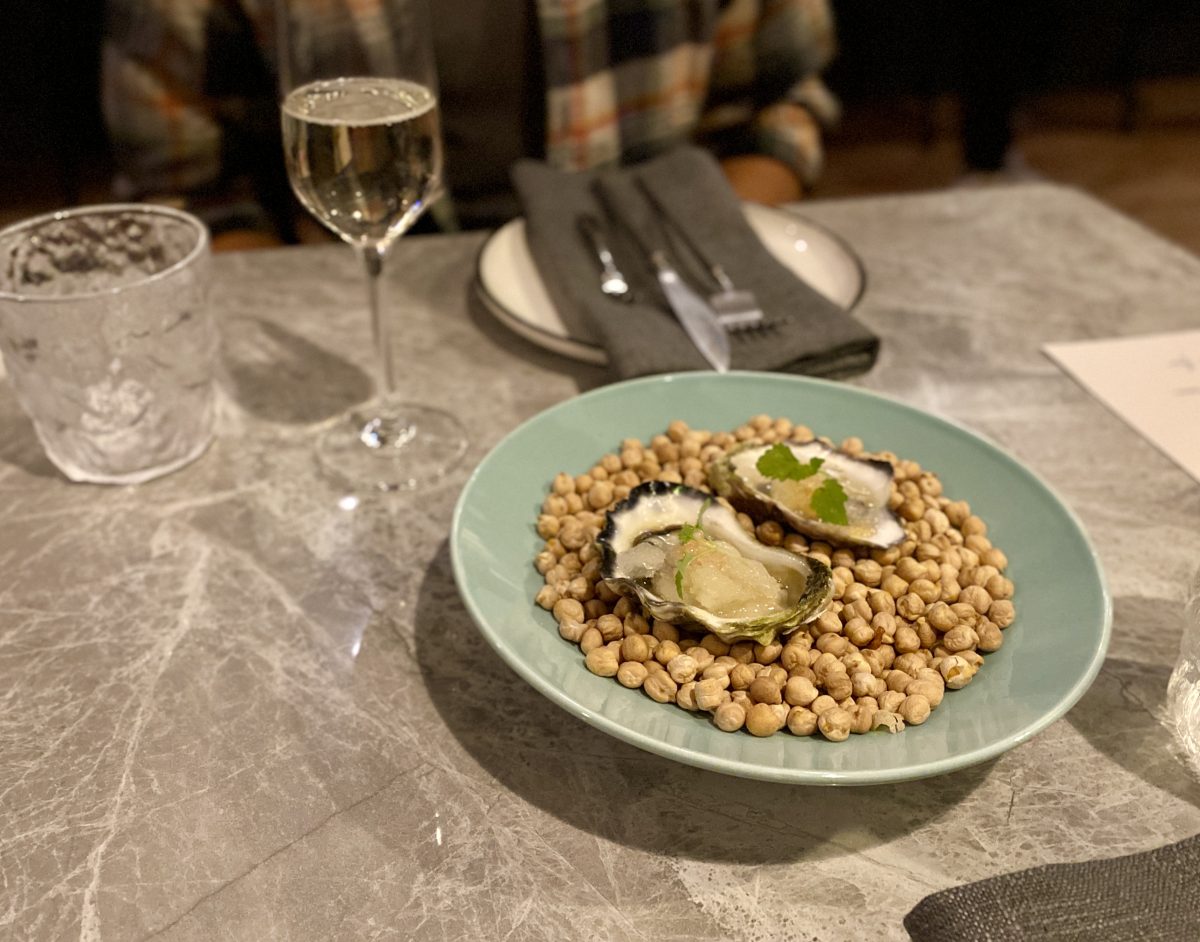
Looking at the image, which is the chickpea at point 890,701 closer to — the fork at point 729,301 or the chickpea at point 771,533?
the chickpea at point 771,533

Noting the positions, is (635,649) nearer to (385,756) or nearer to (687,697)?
(687,697)

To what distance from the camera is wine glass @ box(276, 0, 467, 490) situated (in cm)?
83

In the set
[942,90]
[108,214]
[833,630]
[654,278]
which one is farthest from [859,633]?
[942,90]

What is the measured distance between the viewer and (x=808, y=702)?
2.05 ft

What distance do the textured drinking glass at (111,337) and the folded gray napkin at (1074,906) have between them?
684mm

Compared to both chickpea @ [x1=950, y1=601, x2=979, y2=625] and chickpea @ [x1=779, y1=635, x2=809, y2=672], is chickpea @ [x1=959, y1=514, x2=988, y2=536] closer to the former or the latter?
chickpea @ [x1=950, y1=601, x2=979, y2=625]

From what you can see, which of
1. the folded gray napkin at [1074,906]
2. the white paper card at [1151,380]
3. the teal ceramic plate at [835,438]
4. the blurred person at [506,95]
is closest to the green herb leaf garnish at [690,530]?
the teal ceramic plate at [835,438]

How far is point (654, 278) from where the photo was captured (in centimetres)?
114

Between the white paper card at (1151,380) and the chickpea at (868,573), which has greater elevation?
the chickpea at (868,573)

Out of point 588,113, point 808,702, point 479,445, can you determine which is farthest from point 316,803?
point 588,113

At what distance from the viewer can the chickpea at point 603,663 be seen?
65 centimetres

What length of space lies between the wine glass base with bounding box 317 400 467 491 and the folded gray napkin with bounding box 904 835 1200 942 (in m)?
0.55

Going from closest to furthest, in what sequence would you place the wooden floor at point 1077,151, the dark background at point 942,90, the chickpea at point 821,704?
the chickpea at point 821,704 < the dark background at point 942,90 < the wooden floor at point 1077,151

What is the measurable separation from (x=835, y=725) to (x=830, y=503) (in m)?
0.18
